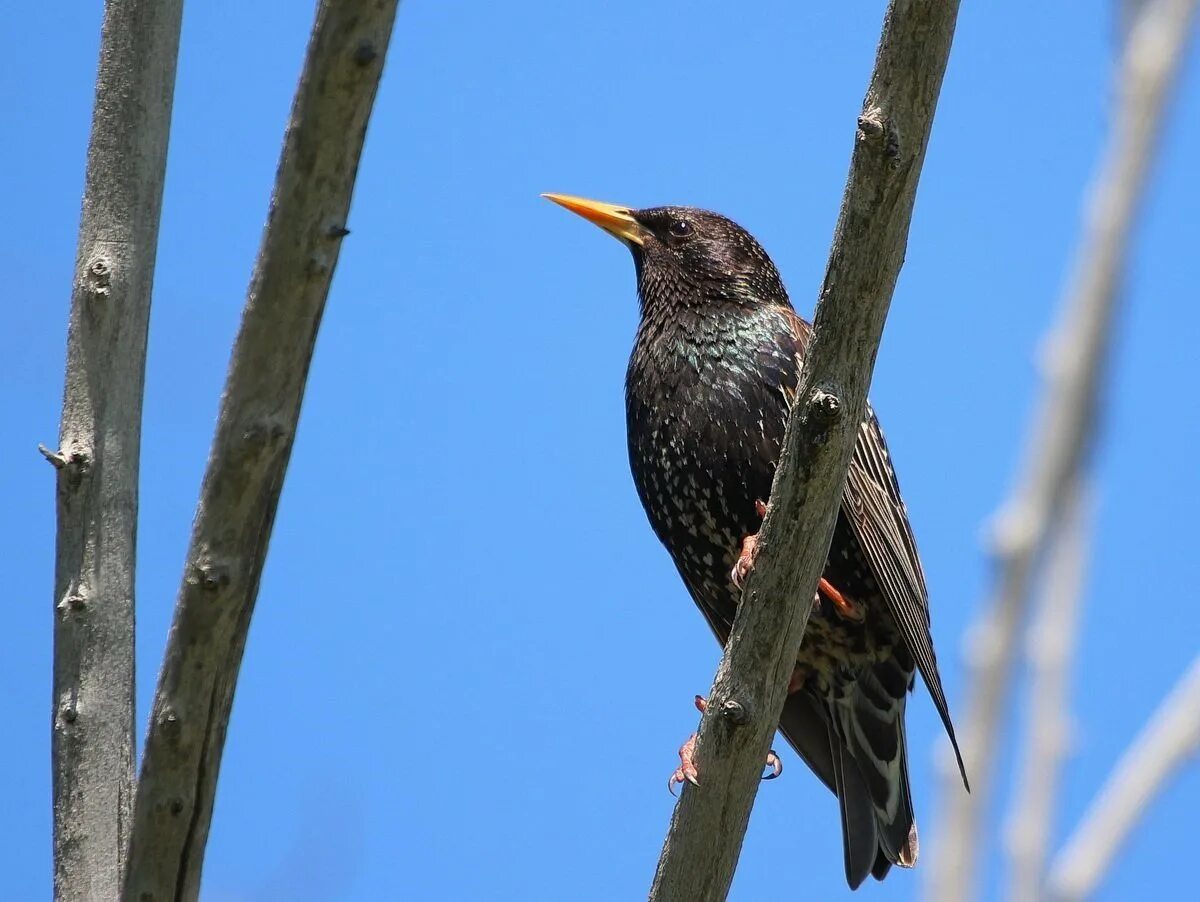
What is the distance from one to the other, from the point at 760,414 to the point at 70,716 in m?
2.84

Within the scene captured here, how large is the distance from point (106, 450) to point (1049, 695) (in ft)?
7.69

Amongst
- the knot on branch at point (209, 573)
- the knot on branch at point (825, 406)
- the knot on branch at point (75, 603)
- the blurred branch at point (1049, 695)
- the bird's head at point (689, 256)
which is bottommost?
the knot on branch at point (75, 603)

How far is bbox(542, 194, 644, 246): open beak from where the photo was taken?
6.63 meters

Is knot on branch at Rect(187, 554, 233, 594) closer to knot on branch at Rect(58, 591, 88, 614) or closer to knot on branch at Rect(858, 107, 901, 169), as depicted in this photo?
knot on branch at Rect(58, 591, 88, 614)

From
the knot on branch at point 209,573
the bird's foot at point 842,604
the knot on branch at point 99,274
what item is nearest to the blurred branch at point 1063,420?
the knot on branch at point 209,573

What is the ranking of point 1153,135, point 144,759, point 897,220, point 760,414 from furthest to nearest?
point 760,414 → point 897,220 → point 144,759 → point 1153,135

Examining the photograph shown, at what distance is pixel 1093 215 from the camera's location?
175 centimetres

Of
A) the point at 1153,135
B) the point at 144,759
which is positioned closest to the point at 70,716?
the point at 144,759

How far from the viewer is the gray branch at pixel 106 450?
11.3ft

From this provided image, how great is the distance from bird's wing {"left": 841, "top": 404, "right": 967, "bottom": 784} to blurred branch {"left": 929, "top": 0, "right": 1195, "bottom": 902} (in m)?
3.31

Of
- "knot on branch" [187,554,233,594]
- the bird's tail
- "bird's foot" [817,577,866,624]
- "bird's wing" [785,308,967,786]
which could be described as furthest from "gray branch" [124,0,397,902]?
the bird's tail

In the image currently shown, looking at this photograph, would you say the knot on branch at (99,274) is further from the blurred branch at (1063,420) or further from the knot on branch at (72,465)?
Answer: the blurred branch at (1063,420)

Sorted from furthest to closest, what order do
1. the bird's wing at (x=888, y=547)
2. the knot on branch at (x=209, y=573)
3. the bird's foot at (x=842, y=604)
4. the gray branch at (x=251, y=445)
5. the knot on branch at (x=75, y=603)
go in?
the bird's foot at (x=842, y=604)
the bird's wing at (x=888, y=547)
the knot on branch at (x=75, y=603)
the knot on branch at (x=209, y=573)
the gray branch at (x=251, y=445)

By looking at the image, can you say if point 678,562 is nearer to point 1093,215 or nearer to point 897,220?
point 897,220
